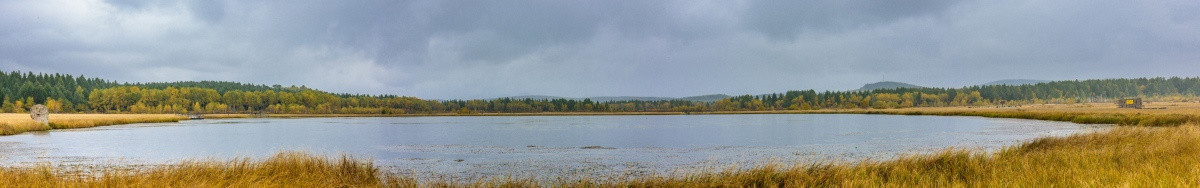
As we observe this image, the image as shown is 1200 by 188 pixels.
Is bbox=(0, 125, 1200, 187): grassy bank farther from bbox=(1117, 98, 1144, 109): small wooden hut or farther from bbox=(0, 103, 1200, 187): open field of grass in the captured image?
bbox=(1117, 98, 1144, 109): small wooden hut

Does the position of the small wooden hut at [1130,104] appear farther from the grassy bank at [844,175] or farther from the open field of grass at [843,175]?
the grassy bank at [844,175]

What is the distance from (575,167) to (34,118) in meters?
59.2

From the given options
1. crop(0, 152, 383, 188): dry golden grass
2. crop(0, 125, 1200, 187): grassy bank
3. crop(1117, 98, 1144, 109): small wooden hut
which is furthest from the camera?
crop(1117, 98, 1144, 109): small wooden hut

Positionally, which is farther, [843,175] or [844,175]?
[843,175]

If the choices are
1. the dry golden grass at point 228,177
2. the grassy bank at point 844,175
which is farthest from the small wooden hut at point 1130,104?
the dry golden grass at point 228,177

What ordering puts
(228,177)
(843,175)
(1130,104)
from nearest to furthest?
(843,175), (228,177), (1130,104)

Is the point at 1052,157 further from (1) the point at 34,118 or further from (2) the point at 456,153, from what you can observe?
(1) the point at 34,118

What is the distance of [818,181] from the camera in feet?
40.7

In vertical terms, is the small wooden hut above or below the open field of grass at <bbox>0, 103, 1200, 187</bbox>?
above

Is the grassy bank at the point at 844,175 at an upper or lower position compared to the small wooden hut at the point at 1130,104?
lower

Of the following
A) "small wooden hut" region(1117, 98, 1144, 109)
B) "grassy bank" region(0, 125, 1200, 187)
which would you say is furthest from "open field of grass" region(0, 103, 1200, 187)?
"small wooden hut" region(1117, 98, 1144, 109)

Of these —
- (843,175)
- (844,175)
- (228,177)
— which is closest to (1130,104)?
(843,175)

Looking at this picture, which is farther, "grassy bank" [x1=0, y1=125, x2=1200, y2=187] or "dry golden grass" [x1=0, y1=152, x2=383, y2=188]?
"dry golden grass" [x1=0, y1=152, x2=383, y2=188]

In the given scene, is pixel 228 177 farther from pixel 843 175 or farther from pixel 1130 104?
pixel 1130 104
